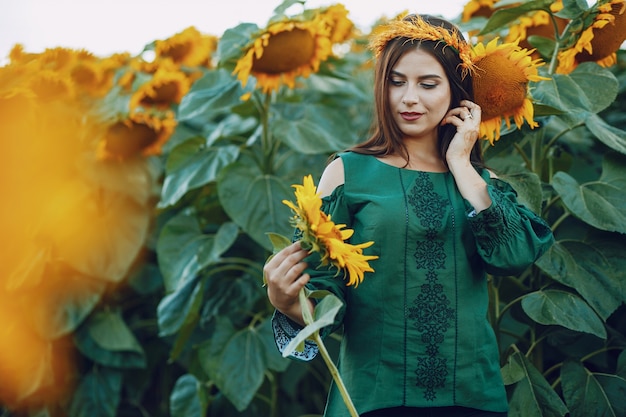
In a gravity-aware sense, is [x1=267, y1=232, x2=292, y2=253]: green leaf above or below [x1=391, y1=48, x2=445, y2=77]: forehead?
below

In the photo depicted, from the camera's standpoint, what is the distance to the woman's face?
159 centimetres

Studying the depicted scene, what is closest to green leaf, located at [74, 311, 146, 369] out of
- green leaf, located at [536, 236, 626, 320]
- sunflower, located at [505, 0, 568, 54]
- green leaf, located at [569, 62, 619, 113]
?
green leaf, located at [536, 236, 626, 320]

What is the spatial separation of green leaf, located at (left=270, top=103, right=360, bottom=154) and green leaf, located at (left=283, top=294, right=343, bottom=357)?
4.06 feet

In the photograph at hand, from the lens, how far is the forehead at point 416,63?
1.60 m

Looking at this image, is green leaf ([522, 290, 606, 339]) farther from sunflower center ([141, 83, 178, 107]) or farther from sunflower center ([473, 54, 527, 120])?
sunflower center ([141, 83, 178, 107])

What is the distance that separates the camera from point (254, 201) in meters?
2.54

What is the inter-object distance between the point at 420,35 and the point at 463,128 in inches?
7.7

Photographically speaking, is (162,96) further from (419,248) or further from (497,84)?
(419,248)

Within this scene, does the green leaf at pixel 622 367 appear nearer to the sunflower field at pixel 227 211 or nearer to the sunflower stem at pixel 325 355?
the sunflower field at pixel 227 211

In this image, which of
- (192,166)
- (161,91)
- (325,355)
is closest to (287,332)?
(325,355)

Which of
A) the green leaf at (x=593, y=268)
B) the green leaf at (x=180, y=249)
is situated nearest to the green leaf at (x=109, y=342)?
the green leaf at (x=180, y=249)

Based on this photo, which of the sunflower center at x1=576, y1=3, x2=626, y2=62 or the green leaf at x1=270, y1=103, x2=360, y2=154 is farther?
the green leaf at x1=270, y1=103, x2=360, y2=154

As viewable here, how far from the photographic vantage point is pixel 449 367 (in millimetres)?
1554

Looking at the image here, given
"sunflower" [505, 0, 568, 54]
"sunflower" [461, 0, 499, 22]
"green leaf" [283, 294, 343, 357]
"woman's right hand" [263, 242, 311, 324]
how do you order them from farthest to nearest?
"sunflower" [461, 0, 499, 22] → "sunflower" [505, 0, 568, 54] → "woman's right hand" [263, 242, 311, 324] → "green leaf" [283, 294, 343, 357]
